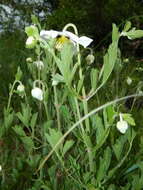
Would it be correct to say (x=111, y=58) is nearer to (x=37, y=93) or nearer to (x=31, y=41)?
(x=31, y=41)

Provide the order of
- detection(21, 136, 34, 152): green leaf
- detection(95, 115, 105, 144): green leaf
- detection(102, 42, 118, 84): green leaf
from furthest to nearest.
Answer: detection(21, 136, 34, 152): green leaf → detection(95, 115, 105, 144): green leaf → detection(102, 42, 118, 84): green leaf

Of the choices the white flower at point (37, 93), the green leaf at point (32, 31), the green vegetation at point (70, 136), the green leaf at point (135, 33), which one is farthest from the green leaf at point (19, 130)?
the green leaf at point (135, 33)

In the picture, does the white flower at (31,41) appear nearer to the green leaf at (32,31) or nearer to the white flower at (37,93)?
the green leaf at (32,31)

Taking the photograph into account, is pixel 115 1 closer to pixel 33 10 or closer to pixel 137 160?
pixel 33 10

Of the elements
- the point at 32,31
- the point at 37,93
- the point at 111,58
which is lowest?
the point at 37,93

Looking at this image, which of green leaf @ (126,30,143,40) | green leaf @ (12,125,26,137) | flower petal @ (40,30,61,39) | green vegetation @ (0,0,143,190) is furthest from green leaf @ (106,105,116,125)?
green leaf @ (12,125,26,137)

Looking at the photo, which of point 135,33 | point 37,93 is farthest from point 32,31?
point 37,93

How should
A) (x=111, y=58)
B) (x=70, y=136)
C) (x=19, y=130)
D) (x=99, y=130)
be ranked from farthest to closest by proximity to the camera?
(x=70, y=136), (x=19, y=130), (x=99, y=130), (x=111, y=58)

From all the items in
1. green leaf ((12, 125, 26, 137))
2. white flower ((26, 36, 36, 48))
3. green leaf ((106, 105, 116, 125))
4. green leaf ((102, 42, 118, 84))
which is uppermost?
white flower ((26, 36, 36, 48))

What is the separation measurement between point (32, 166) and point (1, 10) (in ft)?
27.3

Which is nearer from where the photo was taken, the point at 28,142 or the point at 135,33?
the point at 135,33

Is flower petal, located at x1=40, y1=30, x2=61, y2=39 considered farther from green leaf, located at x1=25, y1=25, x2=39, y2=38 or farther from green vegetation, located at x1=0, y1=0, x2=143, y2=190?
green leaf, located at x1=25, y1=25, x2=39, y2=38

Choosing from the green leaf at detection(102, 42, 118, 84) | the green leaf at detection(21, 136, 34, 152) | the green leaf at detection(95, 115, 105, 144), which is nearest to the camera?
the green leaf at detection(102, 42, 118, 84)

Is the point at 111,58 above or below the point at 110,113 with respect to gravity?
above
